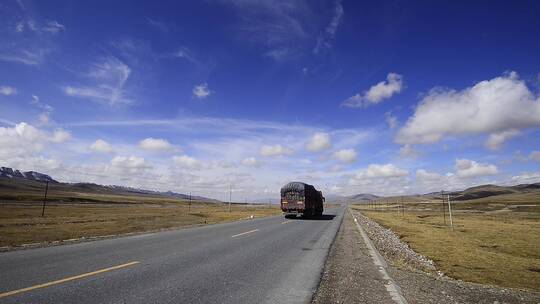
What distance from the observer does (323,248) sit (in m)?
15.0

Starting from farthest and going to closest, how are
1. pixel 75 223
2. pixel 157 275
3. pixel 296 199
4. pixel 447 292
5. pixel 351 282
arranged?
pixel 296 199
pixel 75 223
pixel 351 282
pixel 157 275
pixel 447 292

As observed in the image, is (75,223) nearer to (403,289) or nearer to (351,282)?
(351,282)

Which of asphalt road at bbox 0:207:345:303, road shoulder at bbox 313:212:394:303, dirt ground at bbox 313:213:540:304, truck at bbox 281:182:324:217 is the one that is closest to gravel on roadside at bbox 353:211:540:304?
dirt ground at bbox 313:213:540:304

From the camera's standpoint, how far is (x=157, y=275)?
828cm

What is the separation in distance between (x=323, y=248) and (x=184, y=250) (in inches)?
227

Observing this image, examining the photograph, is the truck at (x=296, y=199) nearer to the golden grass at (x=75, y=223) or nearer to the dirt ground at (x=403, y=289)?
the golden grass at (x=75, y=223)

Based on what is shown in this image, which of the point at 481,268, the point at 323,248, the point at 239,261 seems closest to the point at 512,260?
the point at 481,268

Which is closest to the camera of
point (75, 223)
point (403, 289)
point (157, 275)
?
point (403, 289)

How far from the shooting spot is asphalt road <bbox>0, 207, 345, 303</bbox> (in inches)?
257

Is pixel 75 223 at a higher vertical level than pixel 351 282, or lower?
higher

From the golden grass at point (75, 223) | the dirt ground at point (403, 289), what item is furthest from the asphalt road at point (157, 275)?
the golden grass at point (75, 223)

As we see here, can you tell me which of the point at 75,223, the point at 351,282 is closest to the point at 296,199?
the point at 75,223

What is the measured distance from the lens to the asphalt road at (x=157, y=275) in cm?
654

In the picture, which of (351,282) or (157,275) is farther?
(351,282)
